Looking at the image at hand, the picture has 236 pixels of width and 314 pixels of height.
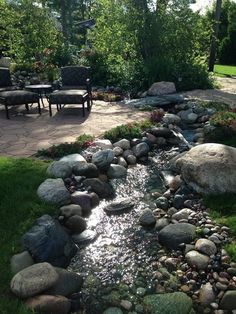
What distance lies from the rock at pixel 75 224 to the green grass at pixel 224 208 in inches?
65.3

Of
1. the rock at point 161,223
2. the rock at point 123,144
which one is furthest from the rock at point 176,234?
the rock at point 123,144

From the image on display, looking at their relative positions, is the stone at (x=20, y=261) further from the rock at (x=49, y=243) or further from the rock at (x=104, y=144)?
the rock at (x=104, y=144)

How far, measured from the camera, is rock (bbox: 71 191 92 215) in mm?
4996

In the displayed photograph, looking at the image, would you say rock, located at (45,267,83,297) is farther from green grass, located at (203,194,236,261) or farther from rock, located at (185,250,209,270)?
green grass, located at (203,194,236,261)

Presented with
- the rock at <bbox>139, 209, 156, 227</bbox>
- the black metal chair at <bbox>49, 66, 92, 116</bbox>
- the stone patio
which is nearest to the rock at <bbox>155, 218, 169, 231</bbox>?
the rock at <bbox>139, 209, 156, 227</bbox>

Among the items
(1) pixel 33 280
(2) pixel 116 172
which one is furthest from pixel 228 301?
(2) pixel 116 172

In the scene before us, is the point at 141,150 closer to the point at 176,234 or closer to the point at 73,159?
the point at 73,159

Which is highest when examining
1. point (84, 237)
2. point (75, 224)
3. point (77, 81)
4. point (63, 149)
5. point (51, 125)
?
point (77, 81)

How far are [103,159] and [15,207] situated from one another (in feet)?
5.97

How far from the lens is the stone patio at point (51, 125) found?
6.91 meters

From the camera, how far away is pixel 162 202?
518 centimetres

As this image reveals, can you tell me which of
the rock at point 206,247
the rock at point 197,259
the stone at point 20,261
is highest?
the stone at point 20,261

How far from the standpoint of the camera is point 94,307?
136 inches

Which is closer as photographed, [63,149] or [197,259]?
[197,259]
